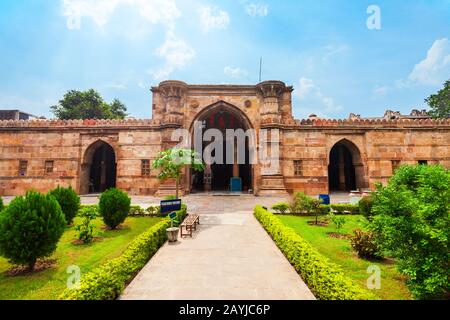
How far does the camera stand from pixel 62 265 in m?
6.17

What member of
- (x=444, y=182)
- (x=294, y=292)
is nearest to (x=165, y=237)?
(x=294, y=292)

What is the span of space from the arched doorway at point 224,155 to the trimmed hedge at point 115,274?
1460 centimetres

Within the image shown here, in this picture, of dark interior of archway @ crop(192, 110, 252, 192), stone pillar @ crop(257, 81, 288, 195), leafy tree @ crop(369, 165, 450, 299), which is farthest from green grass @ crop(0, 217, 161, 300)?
dark interior of archway @ crop(192, 110, 252, 192)

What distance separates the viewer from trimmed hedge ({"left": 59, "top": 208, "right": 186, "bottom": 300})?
154 inches

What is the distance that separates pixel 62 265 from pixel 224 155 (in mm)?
20797

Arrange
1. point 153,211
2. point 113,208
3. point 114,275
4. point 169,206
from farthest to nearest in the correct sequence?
point 153,211 → point 169,206 → point 113,208 → point 114,275

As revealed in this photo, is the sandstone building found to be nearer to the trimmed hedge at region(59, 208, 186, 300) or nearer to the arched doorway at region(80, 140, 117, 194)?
the arched doorway at region(80, 140, 117, 194)

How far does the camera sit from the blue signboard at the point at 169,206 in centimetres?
1123

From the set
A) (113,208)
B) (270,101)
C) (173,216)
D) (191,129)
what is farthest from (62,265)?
(270,101)

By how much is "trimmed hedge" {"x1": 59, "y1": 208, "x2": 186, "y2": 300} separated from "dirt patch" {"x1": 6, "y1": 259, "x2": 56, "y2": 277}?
2.32 metres

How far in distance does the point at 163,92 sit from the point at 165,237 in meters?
15.1

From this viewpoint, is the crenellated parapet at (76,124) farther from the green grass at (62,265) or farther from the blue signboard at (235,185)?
the green grass at (62,265)

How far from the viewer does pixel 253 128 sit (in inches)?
799

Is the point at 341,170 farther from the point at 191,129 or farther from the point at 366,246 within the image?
the point at 366,246
